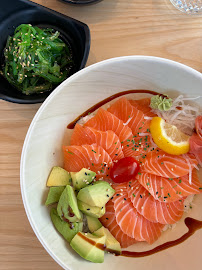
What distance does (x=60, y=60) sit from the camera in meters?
1.68

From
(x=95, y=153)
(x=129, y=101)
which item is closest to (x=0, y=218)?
(x=95, y=153)

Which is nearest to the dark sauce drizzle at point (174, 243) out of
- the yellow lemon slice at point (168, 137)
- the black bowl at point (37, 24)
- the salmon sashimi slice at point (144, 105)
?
the yellow lemon slice at point (168, 137)

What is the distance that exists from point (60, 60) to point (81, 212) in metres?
0.87

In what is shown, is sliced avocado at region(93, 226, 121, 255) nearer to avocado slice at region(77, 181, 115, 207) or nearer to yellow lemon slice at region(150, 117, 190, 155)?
avocado slice at region(77, 181, 115, 207)

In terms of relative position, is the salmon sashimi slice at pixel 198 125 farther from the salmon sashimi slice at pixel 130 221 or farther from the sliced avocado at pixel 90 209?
the sliced avocado at pixel 90 209

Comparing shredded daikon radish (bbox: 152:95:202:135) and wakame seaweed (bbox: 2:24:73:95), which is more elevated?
wakame seaweed (bbox: 2:24:73:95)

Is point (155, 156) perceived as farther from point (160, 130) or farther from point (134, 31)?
point (134, 31)

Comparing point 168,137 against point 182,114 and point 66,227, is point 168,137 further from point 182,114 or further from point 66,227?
point 66,227

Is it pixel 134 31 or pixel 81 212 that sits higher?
pixel 134 31

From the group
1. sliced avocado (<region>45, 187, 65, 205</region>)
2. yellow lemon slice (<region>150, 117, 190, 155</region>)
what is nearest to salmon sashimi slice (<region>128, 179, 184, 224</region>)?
yellow lemon slice (<region>150, 117, 190, 155</region>)

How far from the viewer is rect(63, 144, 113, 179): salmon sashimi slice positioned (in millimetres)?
1476

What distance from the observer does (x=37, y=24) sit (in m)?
1.68

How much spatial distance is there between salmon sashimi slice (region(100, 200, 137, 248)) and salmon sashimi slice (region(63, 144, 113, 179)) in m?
0.18

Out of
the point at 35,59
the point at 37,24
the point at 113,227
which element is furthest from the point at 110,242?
the point at 37,24
